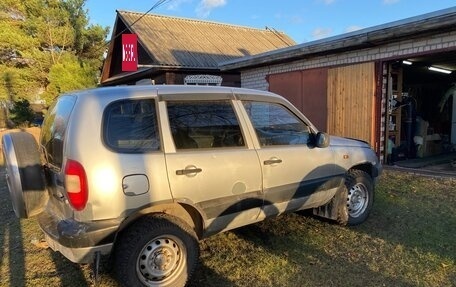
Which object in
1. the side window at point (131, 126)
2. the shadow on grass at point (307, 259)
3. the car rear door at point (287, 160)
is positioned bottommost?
the shadow on grass at point (307, 259)

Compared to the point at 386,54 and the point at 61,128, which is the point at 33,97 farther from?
the point at 61,128

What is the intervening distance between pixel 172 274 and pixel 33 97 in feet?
85.1

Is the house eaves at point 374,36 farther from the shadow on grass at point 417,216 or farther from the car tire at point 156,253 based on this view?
the car tire at point 156,253

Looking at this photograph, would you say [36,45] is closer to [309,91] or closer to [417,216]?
[309,91]

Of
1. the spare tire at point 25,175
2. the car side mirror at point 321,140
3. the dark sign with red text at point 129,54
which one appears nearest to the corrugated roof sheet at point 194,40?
the dark sign with red text at point 129,54

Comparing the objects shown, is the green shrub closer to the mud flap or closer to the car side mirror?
the mud flap

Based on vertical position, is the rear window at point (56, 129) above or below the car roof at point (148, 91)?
below

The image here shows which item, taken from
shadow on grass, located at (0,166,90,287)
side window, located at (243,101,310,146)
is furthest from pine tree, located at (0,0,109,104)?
side window, located at (243,101,310,146)

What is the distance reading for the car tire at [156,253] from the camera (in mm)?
3162

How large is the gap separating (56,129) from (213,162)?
1.41m

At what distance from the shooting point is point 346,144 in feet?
15.9

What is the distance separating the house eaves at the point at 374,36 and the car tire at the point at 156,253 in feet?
19.9

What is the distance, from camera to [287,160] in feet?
13.6

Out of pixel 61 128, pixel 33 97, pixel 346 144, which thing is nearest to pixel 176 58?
pixel 346 144
